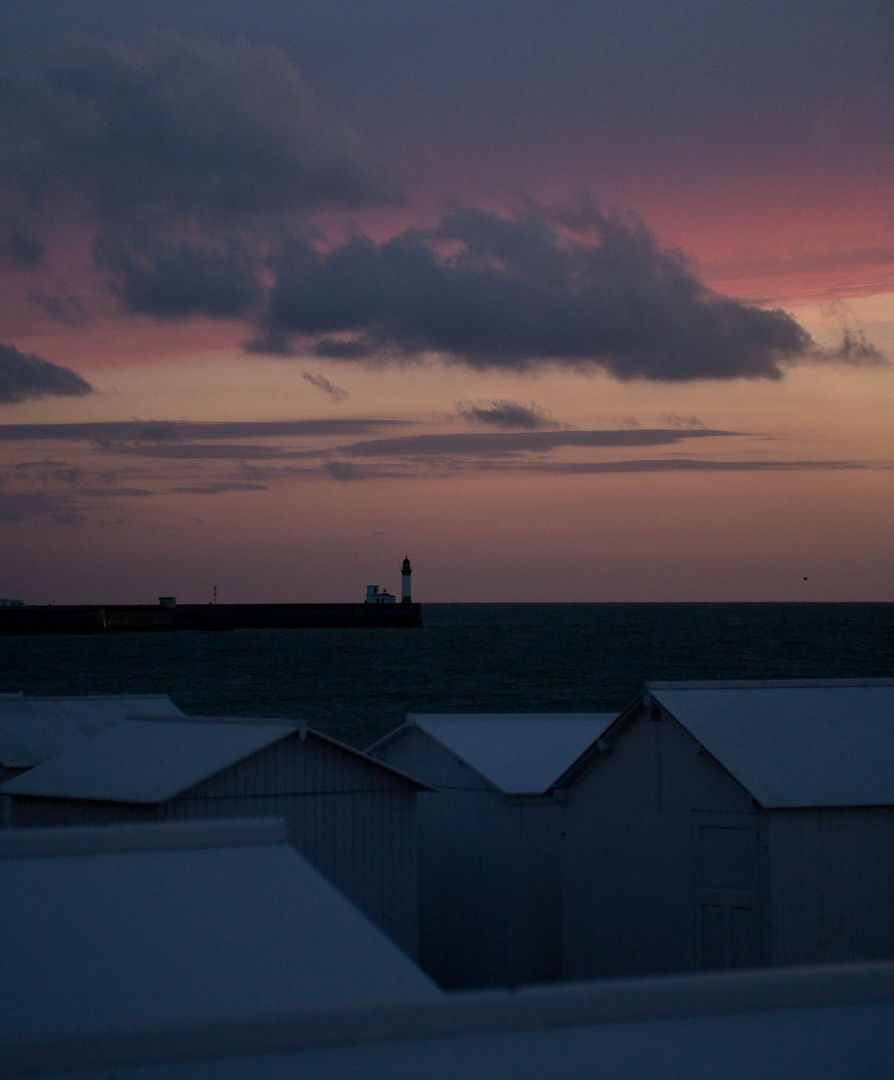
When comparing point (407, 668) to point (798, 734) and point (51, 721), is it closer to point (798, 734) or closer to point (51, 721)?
point (51, 721)

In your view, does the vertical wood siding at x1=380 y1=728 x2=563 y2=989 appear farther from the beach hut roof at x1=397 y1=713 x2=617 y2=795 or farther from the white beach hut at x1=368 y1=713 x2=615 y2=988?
the beach hut roof at x1=397 y1=713 x2=617 y2=795

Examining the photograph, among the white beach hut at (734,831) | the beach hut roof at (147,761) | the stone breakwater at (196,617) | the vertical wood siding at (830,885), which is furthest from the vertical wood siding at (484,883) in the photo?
the stone breakwater at (196,617)

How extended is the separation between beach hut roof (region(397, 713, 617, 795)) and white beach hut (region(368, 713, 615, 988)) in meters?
0.03

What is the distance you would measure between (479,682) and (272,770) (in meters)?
53.8

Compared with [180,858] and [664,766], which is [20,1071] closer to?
[180,858]

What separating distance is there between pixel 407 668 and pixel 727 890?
211 feet

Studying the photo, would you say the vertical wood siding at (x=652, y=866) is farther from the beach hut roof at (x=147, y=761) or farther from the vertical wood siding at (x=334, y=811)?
the beach hut roof at (x=147, y=761)

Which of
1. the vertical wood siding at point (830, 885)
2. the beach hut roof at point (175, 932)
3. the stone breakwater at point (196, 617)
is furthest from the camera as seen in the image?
the stone breakwater at point (196, 617)

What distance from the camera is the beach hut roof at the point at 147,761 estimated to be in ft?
42.7

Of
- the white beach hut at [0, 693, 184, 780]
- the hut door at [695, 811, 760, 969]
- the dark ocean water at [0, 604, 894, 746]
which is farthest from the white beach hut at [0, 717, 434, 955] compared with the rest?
the dark ocean water at [0, 604, 894, 746]

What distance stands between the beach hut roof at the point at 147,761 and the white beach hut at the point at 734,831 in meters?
4.09

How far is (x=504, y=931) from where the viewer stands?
14625mm

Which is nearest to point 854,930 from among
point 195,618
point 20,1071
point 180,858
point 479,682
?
point 180,858

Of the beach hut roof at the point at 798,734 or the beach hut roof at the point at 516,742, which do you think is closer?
the beach hut roof at the point at 798,734
